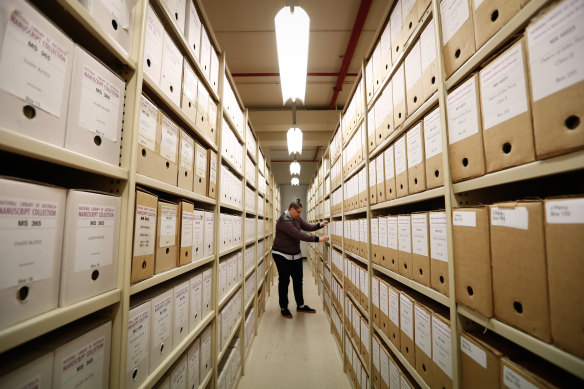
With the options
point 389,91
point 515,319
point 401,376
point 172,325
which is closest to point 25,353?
point 172,325

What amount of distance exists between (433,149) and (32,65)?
1115mm

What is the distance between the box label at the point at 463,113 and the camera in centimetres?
72

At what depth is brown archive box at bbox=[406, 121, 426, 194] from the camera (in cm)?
100

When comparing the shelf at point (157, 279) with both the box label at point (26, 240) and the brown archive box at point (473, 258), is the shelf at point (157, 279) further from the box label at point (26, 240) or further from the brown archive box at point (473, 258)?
the brown archive box at point (473, 258)

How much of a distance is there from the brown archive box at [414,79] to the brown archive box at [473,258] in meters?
0.50

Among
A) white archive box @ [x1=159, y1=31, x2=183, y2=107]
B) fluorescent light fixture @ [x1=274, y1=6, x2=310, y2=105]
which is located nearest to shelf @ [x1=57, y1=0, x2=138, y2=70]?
white archive box @ [x1=159, y1=31, x2=183, y2=107]

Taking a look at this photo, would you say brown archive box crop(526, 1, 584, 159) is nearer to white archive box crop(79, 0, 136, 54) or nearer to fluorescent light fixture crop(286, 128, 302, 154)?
white archive box crop(79, 0, 136, 54)

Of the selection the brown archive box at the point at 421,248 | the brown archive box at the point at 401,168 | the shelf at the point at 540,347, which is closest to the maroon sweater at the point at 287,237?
the brown archive box at the point at 401,168

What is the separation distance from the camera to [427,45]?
0.95m

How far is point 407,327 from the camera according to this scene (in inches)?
43.3

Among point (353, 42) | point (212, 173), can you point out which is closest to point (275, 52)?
point (353, 42)

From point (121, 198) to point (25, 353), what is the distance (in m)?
0.38

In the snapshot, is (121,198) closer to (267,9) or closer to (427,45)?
(427,45)

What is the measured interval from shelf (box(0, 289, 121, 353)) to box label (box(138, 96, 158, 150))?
0.47 m
